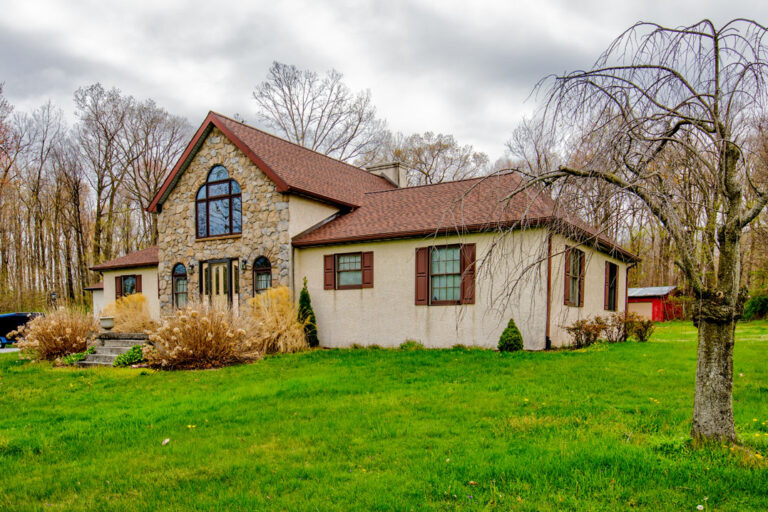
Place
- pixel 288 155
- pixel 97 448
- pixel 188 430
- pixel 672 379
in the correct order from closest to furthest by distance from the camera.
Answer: pixel 97 448, pixel 188 430, pixel 672 379, pixel 288 155

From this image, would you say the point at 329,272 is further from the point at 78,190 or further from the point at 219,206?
the point at 78,190

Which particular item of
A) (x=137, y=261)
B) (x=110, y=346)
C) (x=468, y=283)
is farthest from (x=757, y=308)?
(x=137, y=261)

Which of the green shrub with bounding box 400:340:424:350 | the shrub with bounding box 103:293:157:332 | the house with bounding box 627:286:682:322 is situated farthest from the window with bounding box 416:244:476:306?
the house with bounding box 627:286:682:322

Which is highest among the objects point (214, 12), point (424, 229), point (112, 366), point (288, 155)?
point (214, 12)

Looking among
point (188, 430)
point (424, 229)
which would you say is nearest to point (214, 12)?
point (424, 229)

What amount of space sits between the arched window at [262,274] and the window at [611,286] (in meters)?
9.94

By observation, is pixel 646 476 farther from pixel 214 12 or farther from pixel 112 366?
pixel 112 366

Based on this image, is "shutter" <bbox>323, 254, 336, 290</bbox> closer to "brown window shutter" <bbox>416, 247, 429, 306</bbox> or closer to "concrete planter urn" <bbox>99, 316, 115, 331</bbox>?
"brown window shutter" <bbox>416, 247, 429, 306</bbox>

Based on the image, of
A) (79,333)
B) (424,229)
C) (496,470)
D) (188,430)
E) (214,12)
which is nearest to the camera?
(496,470)

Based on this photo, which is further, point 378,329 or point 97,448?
point 378,329

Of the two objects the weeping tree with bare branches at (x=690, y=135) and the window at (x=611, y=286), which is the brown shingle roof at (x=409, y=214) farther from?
the weeping tree with bare branches at (x=690, y=135)

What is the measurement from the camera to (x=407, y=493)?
383cm

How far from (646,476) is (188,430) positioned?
4642mm

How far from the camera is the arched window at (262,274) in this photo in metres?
14.4
